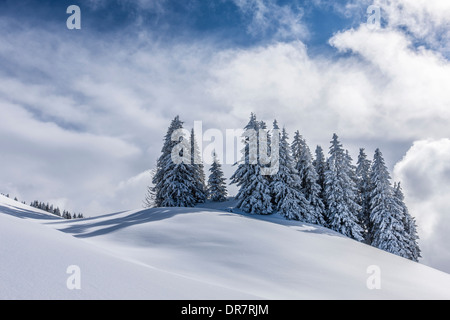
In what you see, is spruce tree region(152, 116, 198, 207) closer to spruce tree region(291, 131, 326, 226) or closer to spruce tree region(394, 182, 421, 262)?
spruce tree region(291, 131, 326, 226)

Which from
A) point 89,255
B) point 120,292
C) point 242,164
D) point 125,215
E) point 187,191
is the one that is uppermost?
point 242,164

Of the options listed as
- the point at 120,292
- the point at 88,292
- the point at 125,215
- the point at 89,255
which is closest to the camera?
the point at 88,292

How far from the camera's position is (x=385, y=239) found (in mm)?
31641

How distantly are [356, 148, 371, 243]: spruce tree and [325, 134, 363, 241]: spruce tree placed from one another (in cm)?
251

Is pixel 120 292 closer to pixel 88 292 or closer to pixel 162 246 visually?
pixel 88 292

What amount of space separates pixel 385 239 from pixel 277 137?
633 inches

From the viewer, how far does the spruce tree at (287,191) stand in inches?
1198

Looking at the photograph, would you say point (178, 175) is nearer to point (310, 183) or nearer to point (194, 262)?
point (310, 183)

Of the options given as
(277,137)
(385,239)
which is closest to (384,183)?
(385,239)

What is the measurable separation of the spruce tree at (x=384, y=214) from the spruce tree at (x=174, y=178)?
71.9ft

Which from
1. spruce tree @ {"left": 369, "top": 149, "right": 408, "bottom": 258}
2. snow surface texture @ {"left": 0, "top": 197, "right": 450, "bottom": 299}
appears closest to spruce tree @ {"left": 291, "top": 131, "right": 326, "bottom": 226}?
spruce tree @ {"left": 369, "top": 149, "right": 408, "bottom": 258}

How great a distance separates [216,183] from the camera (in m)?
43.5

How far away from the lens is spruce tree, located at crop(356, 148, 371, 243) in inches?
1457

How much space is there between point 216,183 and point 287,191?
14.7 meters
